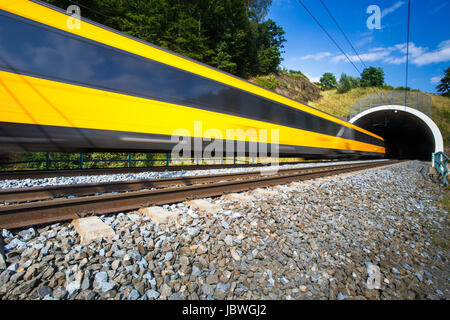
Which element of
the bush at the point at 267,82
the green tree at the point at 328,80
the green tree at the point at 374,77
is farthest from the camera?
the green tree at the point at 374,77

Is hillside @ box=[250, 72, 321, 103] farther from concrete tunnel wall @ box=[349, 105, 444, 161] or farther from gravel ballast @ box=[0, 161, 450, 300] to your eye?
gravel ballast @ box=[0, 161, 450, 300]

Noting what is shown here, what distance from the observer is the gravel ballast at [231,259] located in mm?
1572

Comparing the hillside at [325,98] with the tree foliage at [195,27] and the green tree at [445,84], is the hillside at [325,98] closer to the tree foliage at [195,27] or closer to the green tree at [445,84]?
the tree foliage at [195,27]

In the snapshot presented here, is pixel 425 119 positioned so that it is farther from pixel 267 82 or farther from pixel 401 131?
pixel 267 82

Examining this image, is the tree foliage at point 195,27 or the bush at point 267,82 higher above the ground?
the tree foliage at point 195,27

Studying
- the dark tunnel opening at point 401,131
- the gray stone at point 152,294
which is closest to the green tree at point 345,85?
the dark tunnel opening at point 401,131

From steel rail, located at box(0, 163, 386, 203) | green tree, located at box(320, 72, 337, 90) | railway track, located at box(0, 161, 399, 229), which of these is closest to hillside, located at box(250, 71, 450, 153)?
green tree, located at box(320, 72, 337, 90)

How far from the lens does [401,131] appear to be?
96.9ft

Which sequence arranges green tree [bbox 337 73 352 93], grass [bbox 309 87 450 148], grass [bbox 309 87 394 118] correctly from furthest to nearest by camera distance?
1. green tree [bbox 337 73 352 93]
2. grass [bbox 309 87 394 118]
3. grass [bbox 309 87 450 148]

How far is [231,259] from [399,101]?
25778 millimetres

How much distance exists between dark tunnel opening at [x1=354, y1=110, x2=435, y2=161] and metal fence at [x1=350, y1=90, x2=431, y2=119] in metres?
0.80

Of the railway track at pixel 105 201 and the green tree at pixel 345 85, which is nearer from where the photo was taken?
the railway track at pixel 105 201

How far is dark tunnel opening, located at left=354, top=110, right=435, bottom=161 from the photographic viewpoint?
21891mm

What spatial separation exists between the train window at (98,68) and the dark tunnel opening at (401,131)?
22174 mm
